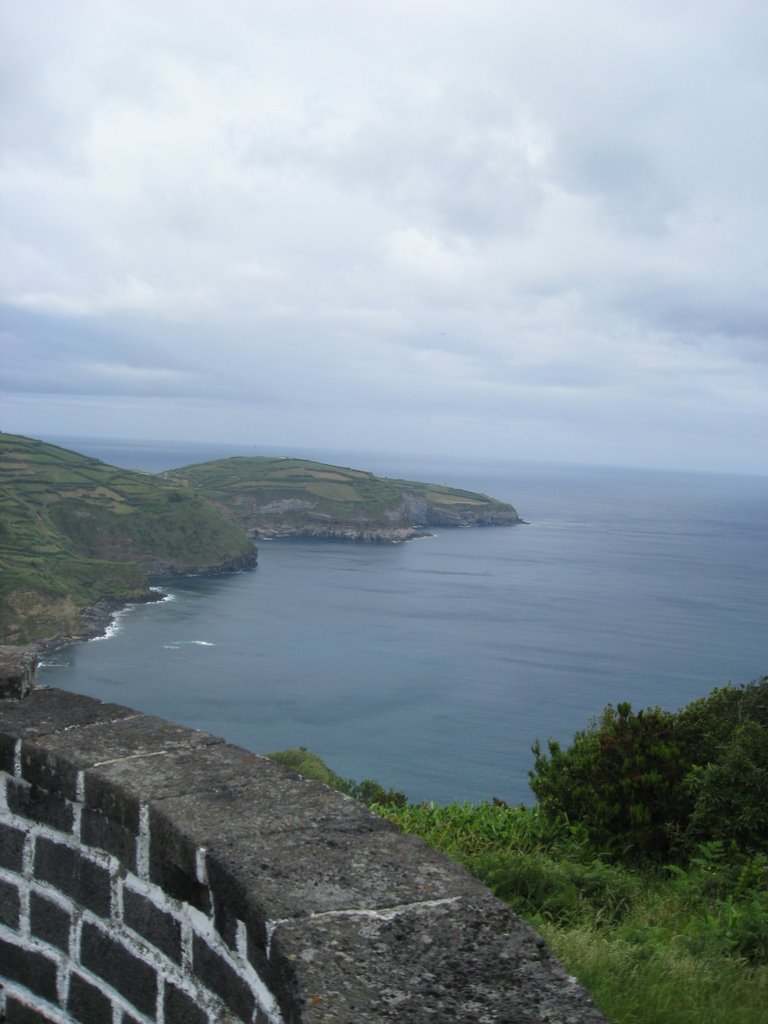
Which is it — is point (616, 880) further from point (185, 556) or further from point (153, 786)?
point (185, 556)

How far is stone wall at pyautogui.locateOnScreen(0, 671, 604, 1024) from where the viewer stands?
7.00ft

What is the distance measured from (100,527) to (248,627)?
50168 millimetres

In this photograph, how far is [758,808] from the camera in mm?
7039

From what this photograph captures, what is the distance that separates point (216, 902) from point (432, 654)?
6566 cm

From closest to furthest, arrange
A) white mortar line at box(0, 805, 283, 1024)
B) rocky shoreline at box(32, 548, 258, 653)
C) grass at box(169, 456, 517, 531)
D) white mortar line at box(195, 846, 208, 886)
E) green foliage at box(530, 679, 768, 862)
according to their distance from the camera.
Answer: white mortar line at box(0, 805, 283, 1024)
white mortar line at box(195, 846, 208, 886)
green foliage at box(530, 679, 768, 862)
rocky shoreline at box(32, 548, 258, 653)
grass at box(169, 456, 517, 531)

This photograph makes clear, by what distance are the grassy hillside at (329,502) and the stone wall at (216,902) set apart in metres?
138

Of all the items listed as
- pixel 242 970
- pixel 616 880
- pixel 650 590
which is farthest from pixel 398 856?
pixel 650 590

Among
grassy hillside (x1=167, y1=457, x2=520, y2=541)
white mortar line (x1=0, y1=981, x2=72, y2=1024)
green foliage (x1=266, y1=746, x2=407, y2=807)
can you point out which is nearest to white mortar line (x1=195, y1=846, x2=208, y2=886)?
white mortar line (x1=0, y1=981, x2=72, y2=1024)

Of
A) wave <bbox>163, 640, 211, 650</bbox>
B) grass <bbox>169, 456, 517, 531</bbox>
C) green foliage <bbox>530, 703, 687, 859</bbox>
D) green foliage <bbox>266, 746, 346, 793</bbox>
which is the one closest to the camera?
green foliage <bbox>530, 703, 687, 859</bbox>

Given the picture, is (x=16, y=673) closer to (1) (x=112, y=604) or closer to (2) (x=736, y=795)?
(2) (x=736, y=795)

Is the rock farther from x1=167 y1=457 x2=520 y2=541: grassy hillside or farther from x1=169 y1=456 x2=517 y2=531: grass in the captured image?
x1=169 y1=456 x2=517 y2=531: grass

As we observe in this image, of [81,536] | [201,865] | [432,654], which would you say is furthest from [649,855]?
[81,536]

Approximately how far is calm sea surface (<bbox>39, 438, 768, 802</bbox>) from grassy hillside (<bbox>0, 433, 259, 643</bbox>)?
5.81 metres

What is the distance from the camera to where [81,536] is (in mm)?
117250
